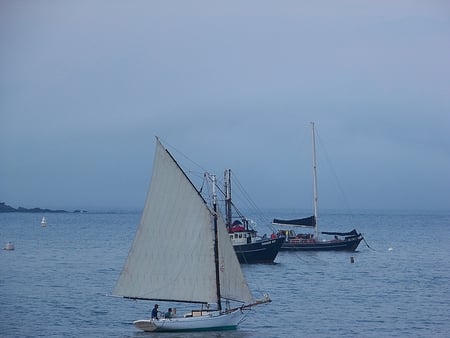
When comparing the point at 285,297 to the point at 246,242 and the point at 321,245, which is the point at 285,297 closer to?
the point at 246,242

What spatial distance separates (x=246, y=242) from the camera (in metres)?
80.8

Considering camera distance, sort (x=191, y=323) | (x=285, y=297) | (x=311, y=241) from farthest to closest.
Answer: (x=311, y=241) < (x=285, y=297) < (x=191, y=323)

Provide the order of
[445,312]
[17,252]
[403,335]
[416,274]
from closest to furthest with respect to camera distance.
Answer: [403,335]
[445,312]
[416,274]
[17,252]

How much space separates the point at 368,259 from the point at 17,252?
39599 millimetres

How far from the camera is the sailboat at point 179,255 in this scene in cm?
4394

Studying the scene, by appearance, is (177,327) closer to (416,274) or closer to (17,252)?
(416,274)

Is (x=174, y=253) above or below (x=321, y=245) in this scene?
below

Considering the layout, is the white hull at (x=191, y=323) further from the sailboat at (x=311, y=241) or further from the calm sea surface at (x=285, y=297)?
the sailboat at (x=311, y=241)

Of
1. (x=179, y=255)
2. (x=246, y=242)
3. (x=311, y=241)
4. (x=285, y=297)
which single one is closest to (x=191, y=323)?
(x=179, y=255)

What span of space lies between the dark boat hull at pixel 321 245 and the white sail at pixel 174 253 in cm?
5254

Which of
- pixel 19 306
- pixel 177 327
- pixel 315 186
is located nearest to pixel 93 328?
pixel 177 327

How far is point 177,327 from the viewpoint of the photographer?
4322cm

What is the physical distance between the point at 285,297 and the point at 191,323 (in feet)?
64.6

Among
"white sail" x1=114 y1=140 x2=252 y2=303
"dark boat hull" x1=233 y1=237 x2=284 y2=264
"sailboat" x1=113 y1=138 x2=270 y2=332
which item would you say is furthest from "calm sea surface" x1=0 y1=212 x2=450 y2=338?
"white sail" x1=114 y1=140 x2=252 y2=303
